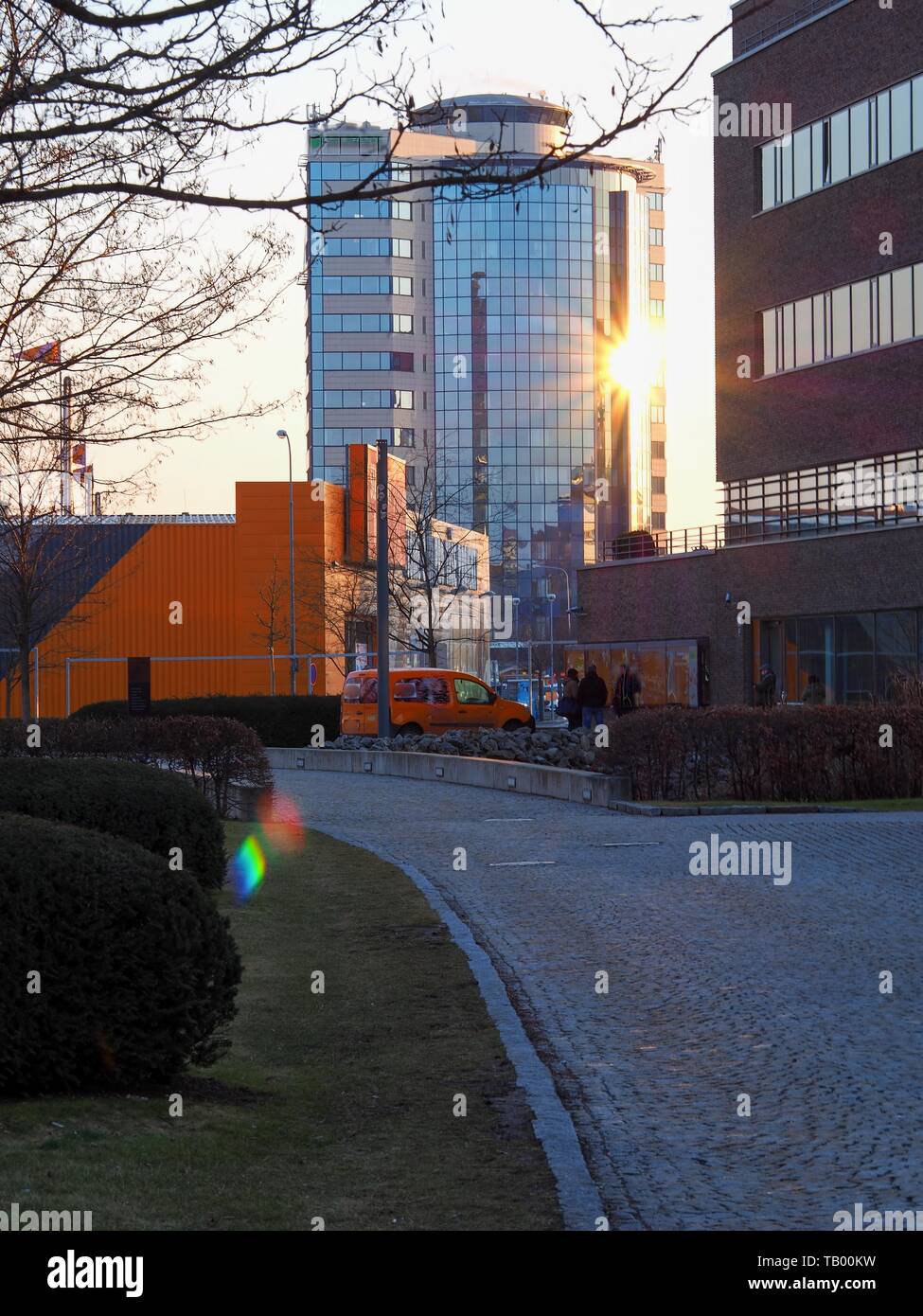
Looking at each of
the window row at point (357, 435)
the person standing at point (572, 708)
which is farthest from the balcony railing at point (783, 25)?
the window row at point (357, 435)

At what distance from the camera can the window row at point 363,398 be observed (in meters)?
144

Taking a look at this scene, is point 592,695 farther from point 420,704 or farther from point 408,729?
point 408,729

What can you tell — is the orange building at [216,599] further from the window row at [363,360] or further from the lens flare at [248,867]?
the window row at [363,360]

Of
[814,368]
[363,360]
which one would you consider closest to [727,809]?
[814,368]

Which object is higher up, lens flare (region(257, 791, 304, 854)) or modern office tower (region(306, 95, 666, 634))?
modern office tower (region(306, 95, 666, 634))

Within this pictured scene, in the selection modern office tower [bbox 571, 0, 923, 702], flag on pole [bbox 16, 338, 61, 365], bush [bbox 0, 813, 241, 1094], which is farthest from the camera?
modern office tower [bbox 571, 0, 923, 702]

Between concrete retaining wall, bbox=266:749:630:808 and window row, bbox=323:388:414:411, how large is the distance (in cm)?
10828

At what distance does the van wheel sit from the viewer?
38.9m

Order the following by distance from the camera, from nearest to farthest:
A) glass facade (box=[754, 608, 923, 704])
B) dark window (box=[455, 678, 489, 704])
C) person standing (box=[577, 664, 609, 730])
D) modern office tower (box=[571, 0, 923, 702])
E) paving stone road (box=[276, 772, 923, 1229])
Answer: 1. paving stone road (box=[276, 772, 923, 1229])
2. glass facade (box=[754, 608, 923, 704])
3. person standing (box=[577, 664, 609, 730])
4. modern office tower (box=[571, 0, 923, 702])
5. dark window (box=[455, 678, 489, 704])

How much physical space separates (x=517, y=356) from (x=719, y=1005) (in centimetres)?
14309

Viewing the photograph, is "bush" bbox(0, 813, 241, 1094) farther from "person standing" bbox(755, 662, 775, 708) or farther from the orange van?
the orange van

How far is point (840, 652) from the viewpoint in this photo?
38719 mm

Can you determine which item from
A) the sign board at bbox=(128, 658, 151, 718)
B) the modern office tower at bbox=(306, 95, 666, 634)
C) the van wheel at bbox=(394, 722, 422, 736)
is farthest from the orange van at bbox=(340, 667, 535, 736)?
the modern office tower at bbox=(306, 95, 666, 634)

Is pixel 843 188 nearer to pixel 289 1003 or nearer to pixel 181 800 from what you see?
pixel 181 800
